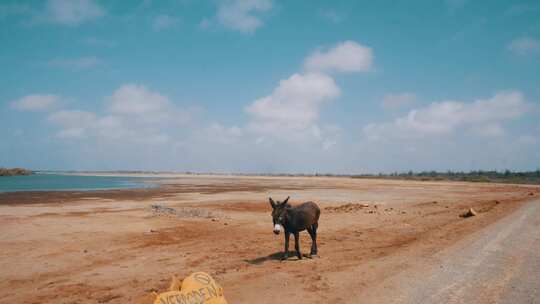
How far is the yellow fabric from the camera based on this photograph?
265 inches

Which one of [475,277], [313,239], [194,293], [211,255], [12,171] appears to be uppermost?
[12,171]

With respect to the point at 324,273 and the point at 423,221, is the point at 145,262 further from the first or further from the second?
the point at 423,221

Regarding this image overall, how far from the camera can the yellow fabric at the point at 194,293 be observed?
22.1 ft

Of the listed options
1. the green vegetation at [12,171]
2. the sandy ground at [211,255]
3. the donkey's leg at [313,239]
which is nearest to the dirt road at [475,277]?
the sandy ground at [211,255]

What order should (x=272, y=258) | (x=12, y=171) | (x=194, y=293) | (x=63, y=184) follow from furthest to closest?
1. (x=12, y=171)
2. (x=63, y=184)
3. (x=272, y=258)
4. (x=194, y=293)

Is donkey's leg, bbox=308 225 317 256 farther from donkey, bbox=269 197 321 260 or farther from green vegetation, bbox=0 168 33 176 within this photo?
green vegetation, bbox=0 168 33 176

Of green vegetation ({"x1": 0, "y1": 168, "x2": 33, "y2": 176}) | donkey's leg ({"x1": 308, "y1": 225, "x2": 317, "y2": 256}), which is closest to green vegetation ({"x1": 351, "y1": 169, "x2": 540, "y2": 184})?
donkey's leg ({"x1": 308, "y1": 225, "x2": 317, "y2": 256})

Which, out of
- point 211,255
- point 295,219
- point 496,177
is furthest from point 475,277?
point 496,177

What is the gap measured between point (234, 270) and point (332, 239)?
21.8 ft

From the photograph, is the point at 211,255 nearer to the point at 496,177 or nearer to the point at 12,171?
the point at 496,177

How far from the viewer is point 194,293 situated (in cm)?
701

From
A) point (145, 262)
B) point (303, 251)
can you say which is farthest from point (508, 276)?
point (145, 262)

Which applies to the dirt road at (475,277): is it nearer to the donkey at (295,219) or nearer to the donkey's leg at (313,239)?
the donkey's leg at (313,239)

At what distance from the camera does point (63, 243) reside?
16078 mm
